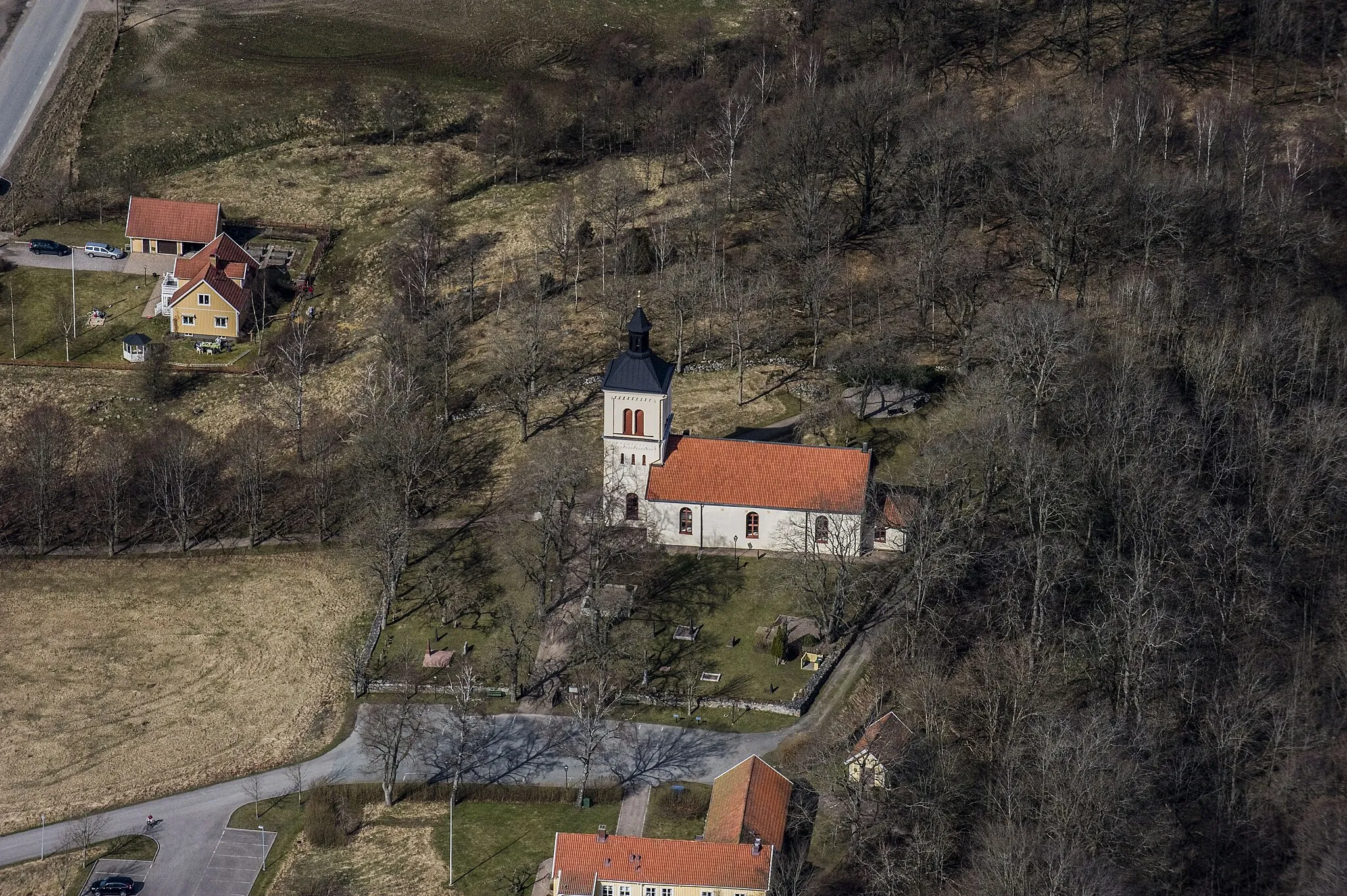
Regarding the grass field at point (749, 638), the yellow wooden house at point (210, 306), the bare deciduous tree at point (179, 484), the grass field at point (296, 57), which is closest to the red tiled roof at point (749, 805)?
the grass field at point (749, 638)

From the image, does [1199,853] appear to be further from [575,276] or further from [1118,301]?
[575,276]

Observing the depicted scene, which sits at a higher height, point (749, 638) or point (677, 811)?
point (749, 638)

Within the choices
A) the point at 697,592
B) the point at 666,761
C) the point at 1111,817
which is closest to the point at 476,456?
the point at 697,592

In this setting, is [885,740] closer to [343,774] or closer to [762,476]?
[762,476]

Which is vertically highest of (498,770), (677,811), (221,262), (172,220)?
(172,220)

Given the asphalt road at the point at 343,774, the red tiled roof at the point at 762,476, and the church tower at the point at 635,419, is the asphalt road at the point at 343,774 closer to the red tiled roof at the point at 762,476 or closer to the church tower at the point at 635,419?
the red tiled roof at the point at 762,476

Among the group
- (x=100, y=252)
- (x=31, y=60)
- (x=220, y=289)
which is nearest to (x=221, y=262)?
(x=220, y=289)
